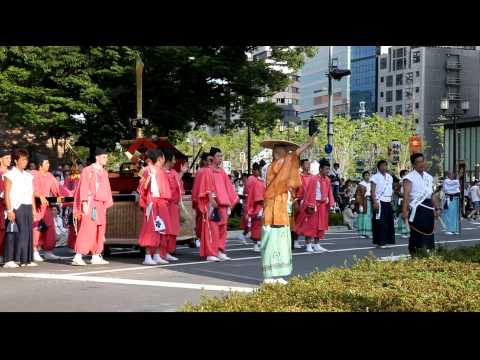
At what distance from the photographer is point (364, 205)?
18.4 metres

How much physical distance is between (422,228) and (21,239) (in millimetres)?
6537

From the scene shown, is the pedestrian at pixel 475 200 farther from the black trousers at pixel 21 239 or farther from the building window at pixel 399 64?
the building window at pixel 399 64

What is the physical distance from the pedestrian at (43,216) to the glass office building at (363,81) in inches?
3793

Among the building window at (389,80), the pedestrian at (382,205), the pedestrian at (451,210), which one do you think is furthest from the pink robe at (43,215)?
the building window at (389,80)

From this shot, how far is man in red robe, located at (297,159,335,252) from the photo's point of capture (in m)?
15.5

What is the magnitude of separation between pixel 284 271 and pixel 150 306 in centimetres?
205

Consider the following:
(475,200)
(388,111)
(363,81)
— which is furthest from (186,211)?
(363,81)

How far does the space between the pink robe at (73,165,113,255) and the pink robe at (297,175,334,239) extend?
14.6 ft

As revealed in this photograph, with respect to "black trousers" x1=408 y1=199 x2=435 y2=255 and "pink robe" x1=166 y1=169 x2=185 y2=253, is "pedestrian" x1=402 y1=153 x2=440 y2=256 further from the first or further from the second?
"pink robe" x1=166 y1=169 x2=185 y2=253

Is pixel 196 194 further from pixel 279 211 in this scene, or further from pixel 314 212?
pixel 279 211
